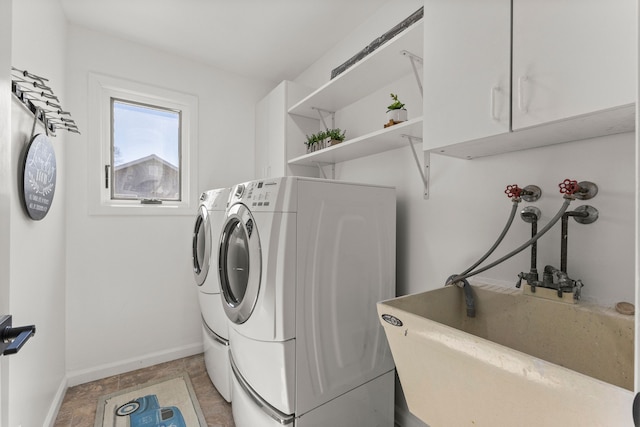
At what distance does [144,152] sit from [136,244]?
83cm

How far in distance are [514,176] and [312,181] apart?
909 mm

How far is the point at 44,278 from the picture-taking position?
1.64m

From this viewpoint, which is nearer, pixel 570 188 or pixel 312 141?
pixel 570 188

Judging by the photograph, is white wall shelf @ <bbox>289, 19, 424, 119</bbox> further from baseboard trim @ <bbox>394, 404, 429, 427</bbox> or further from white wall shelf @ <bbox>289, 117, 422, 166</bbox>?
baseboard trim @ <bbox>394, 404, 429, 427</bbox>

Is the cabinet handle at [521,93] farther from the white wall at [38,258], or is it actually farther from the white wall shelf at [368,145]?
the white wall at [38,258]

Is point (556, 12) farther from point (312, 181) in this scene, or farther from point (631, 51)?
point (312, 181)

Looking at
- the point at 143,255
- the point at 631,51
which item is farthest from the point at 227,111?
the point at 631,51

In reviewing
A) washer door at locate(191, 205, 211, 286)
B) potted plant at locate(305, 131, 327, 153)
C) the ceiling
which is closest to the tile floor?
washer door at locate(191, 205, 211, 286)

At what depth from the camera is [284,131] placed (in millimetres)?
2482

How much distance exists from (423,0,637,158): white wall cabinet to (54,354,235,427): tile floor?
205 centimetres

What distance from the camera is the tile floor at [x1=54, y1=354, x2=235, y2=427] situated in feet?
5.96

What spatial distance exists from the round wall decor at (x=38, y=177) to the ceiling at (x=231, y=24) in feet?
3.90

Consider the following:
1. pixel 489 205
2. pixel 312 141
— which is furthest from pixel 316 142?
pixel 489 205

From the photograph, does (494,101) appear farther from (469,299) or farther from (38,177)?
(38,177)
